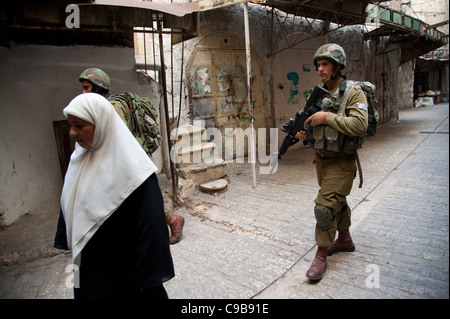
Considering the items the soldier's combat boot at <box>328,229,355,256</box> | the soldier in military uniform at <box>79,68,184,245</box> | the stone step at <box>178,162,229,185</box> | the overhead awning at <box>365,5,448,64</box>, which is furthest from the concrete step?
the overhead awning at <box>365,5,448,64</box>

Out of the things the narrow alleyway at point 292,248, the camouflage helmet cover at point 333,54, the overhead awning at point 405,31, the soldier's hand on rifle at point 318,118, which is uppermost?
the overhead awning at point 405,31

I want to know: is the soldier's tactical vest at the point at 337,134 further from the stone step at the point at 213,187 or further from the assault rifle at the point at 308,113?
the stone step at the point at 213,187

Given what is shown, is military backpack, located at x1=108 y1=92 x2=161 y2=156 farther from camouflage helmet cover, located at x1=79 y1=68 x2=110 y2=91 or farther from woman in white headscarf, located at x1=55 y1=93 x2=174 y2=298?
woman in white headscarf, located at x1=55 y1=93 x2=174 y2=298

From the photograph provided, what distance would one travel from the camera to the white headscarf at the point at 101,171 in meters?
1.49

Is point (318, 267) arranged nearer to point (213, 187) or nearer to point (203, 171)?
point (213, 187)

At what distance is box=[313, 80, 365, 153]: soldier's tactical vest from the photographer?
103 inches

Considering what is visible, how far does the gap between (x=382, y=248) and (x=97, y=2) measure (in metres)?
3.74

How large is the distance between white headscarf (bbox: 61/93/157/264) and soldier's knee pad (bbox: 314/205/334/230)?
160cm

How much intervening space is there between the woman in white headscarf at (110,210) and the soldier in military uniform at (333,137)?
1.55 metres

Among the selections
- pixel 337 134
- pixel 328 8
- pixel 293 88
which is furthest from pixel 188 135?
pixel 328 8

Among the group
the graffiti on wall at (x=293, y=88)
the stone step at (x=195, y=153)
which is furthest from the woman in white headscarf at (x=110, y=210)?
the graffiti on wall at (x=293, y=88)

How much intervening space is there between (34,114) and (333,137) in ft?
11.7
